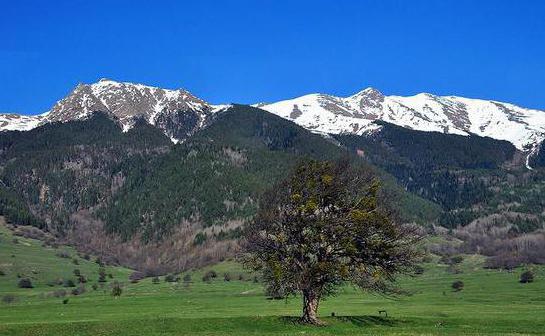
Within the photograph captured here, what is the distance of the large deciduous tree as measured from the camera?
2096 inches

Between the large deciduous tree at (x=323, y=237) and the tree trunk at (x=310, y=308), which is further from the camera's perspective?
the tree trunk at (x=310, y=308)

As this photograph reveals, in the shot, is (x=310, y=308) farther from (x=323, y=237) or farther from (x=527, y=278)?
(x=527, y=278)

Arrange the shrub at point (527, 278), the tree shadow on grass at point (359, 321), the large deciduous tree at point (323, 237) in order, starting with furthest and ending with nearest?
the shrub at point (527, 278) → the tree shadow on grass at point (359, 321) → the large deciduous tree at point (323, 237)

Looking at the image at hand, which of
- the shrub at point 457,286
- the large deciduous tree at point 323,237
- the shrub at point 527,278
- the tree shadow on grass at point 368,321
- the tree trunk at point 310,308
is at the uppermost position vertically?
the large deciduous tree at point 323,237

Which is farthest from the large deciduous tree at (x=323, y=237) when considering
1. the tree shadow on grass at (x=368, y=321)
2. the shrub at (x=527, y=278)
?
the shrub at (x=527, y=278)

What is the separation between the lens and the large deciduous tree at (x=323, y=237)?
53.2 meters

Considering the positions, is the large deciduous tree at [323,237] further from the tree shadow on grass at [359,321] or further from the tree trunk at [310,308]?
the tree shadow on grass at [359,321]

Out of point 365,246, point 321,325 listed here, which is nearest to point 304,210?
point 365,246

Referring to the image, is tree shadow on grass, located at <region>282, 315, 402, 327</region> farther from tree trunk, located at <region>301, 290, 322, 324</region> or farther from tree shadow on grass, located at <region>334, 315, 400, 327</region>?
tree trunk, located at <region>301, 290, 322, 324</region>

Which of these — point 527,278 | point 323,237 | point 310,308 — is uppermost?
point 323,237

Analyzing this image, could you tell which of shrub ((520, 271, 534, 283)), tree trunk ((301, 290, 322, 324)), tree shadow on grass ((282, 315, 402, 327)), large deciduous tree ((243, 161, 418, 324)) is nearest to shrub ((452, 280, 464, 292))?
shrub ((520, 271, 534, 283))

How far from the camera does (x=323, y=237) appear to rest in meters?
53.7

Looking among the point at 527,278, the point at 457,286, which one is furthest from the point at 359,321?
the point at 527,278

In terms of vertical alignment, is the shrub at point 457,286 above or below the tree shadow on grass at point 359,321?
below
